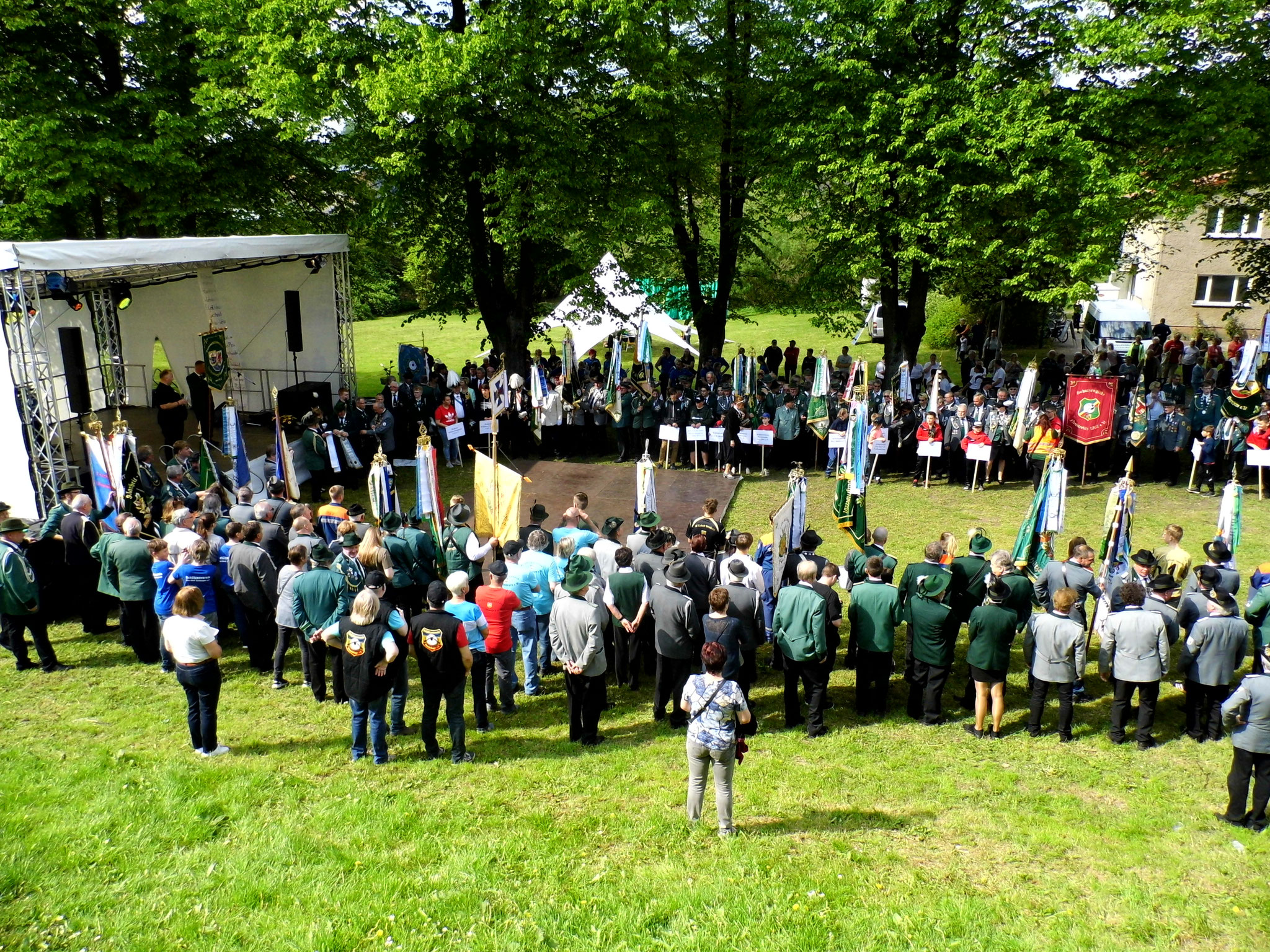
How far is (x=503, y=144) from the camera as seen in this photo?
18.7 metres

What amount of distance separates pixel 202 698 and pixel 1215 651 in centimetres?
852

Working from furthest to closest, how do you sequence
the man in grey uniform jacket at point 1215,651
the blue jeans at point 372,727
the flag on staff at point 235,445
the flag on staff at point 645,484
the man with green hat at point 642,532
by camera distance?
the flag on staff at point 235,445, the flag on staff at point 645,484, the man with green hat at point 642,532, the man in grey uniform jacket at point 1215,651, the blue jeans at point 372,727

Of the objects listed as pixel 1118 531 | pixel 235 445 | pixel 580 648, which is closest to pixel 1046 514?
pixel 1118 531

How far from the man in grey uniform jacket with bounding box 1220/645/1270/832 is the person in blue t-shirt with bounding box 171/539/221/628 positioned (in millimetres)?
8764

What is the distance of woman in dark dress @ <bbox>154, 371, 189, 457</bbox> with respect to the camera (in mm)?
17266

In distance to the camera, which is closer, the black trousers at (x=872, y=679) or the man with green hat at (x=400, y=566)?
the black trousers at (x=872, y=679)

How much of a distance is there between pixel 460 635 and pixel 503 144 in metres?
13.9

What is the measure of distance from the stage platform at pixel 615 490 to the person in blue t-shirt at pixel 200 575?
19.3 ft

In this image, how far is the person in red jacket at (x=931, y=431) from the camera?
54.6ft

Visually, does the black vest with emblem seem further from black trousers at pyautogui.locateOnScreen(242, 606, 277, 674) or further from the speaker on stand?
the speaker on stand

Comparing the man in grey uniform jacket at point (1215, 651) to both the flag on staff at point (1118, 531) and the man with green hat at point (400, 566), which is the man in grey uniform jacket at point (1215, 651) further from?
the man with green hat at point (400, 566)

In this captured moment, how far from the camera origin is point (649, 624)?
9273 mm

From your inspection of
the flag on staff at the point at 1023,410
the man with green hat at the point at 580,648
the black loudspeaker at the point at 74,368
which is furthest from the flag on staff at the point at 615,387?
the black loudspeaker at the point at 74,368

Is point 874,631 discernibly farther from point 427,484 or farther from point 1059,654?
point 427,484
